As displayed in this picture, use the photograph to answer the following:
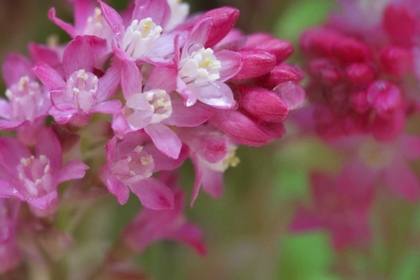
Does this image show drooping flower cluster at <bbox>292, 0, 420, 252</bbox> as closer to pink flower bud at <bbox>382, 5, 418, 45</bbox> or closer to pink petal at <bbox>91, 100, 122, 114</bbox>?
pink flower bud at <bbox>382, 5, 418, 45</bbox>

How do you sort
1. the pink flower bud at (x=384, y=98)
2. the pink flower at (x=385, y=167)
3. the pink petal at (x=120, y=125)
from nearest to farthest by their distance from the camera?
the pink petal at (x=120, y=125) → the pink flower bud at (x=384, y=98) → the pink flower at (x=385, y=167)

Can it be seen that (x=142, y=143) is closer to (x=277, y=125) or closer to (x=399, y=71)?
(x=277, y=125)

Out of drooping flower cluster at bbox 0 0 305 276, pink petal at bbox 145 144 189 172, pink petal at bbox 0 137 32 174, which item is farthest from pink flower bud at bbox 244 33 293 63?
pink petal at bbox 0 137 32 174

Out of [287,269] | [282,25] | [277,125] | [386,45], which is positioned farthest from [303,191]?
[277,125]

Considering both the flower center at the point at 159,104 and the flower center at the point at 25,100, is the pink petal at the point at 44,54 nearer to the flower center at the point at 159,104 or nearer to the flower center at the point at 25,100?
the flower center at the point at 25,100

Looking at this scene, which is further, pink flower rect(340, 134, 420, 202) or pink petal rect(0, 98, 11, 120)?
pink flower rect(340, 134, 420, 202)

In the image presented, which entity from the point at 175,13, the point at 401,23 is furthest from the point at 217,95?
the point at 401,23

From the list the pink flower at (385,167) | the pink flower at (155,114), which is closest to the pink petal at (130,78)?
the pink flower at (155,114)

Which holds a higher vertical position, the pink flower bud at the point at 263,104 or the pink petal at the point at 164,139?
the pink flower bud at the point at 263,104
